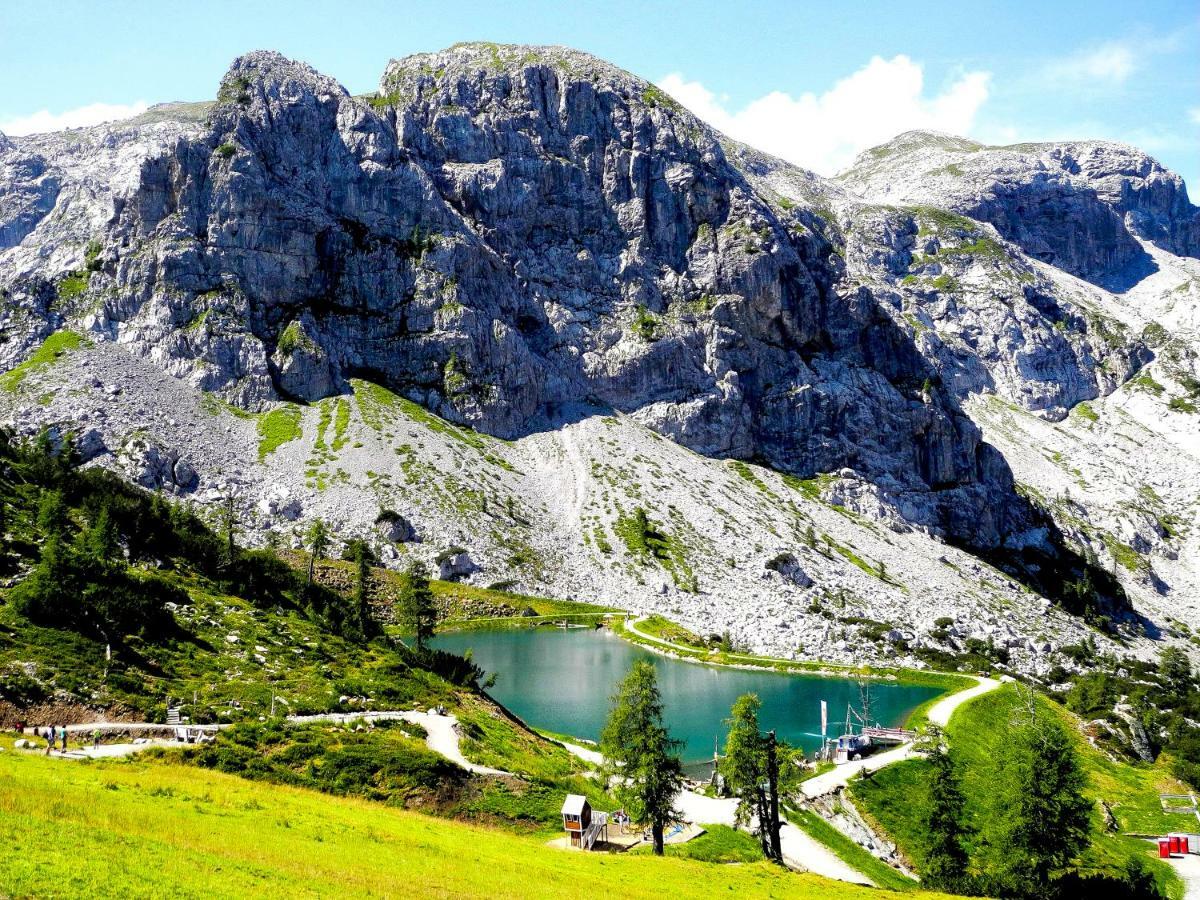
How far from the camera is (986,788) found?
55469 mm

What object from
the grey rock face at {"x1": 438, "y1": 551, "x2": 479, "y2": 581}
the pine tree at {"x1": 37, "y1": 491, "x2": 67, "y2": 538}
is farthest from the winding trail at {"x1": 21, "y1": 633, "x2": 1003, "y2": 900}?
the grey rock face at {"x1": 438, "y1": 551, "x2": 479, "y2": 581}

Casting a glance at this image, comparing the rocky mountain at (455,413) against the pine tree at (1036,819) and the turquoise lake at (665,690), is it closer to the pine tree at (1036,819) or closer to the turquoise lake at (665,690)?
the turquoise lake at (665,690)

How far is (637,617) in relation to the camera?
111 m

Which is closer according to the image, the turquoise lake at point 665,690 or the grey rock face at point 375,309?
the turquoise lake at point 665,690

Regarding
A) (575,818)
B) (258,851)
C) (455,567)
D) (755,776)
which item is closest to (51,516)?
(575,818)

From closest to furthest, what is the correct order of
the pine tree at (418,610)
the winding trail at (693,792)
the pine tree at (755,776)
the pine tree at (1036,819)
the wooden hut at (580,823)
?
the winding trail at (693,792) < the wooden hut at (580,823) < the pine tree at (1036,819) < the pine tree at (755,776) < the pine tree at (418,610)

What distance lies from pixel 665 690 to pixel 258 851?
196 feet

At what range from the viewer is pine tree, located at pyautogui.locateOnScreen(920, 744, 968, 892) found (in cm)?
4091

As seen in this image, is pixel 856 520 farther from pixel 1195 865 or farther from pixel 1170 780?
pixel 1195 865

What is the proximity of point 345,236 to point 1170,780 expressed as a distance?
178419 millimetres

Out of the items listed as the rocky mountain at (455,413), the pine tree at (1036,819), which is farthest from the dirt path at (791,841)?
the rocky mountain at (455,413)

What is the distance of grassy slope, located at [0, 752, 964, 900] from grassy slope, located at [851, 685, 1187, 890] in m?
18.3

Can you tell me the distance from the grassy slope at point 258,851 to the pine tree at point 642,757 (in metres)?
4.09

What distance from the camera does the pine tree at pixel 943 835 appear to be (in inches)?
1610
